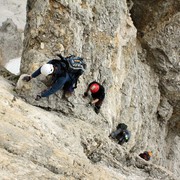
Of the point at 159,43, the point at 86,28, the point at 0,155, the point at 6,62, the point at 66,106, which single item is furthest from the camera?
the point at 6,62

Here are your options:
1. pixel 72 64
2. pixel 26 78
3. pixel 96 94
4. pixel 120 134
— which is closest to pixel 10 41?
pixel 120 134

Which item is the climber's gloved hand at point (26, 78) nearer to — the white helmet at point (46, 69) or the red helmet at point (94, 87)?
the white helmet at point (46, 69)

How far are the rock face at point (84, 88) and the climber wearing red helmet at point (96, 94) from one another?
0.34 metres

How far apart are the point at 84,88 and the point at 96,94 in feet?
1.96

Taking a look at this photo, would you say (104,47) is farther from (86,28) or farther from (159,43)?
(159,43)

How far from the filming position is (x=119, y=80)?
18.0 metres

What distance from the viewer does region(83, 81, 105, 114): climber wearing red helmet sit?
548 inches

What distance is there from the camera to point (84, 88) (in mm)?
14320

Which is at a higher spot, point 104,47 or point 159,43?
point 159,43

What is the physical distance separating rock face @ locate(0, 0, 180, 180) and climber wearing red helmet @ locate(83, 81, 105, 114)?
343 mm

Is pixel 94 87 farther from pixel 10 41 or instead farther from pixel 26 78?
pixel 10 41

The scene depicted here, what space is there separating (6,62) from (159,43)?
13656 mm

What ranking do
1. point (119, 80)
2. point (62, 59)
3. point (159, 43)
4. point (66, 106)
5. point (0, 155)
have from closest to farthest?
1. point (0, 155)
2. point (62, 59)
3. point (66, 106)
4. point (119, 80)
5. point (159, 43)

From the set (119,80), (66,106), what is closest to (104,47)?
(119,80)
